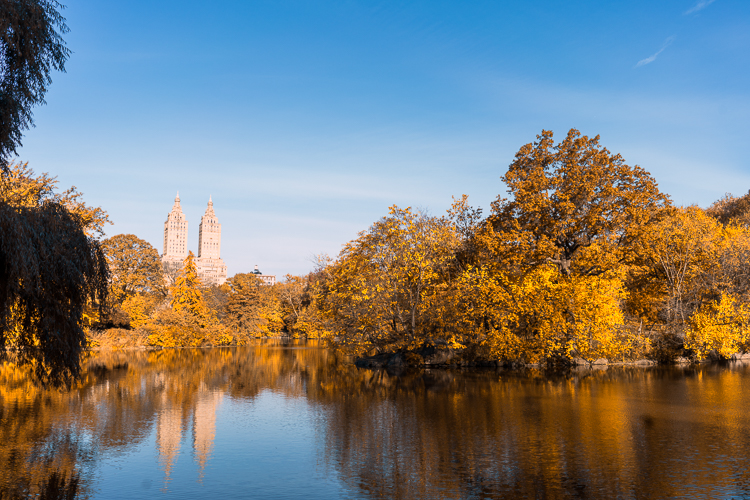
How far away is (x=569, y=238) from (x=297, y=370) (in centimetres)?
2019

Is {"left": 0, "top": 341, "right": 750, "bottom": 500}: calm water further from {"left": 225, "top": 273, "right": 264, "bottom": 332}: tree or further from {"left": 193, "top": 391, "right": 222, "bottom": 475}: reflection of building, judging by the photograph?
{"left": 225, "top": 273, "right": 264, "bottom": 332}: tree

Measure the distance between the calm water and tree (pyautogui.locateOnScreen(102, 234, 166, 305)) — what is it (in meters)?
40.3

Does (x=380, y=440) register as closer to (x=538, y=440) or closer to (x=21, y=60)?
(x=538, y=440)

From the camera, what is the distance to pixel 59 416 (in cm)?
1850

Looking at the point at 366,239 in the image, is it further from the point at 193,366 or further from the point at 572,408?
the point at 572,408

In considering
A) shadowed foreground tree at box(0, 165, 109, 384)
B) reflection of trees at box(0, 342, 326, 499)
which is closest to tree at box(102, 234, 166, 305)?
reflection of trees at box(0, 342, 326, 499)


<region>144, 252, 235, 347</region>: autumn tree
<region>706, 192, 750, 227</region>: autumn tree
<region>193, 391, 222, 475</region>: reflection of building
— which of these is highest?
<region>706, 192, 750, 227</region>: autumn tree

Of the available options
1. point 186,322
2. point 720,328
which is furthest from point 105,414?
point 186,322

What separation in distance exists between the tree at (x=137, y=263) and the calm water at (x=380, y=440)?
4026cm

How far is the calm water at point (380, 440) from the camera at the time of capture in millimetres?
11039

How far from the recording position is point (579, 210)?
35.4 metres

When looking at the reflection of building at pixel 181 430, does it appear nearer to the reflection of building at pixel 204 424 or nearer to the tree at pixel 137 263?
the reflection of building at pixel 204 424

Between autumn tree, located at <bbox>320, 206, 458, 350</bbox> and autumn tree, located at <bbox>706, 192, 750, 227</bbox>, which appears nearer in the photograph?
autumn tree, located at <bbox>320, 206, 458, 350</bbox>

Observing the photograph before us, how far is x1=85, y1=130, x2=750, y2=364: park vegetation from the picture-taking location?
112 ft
